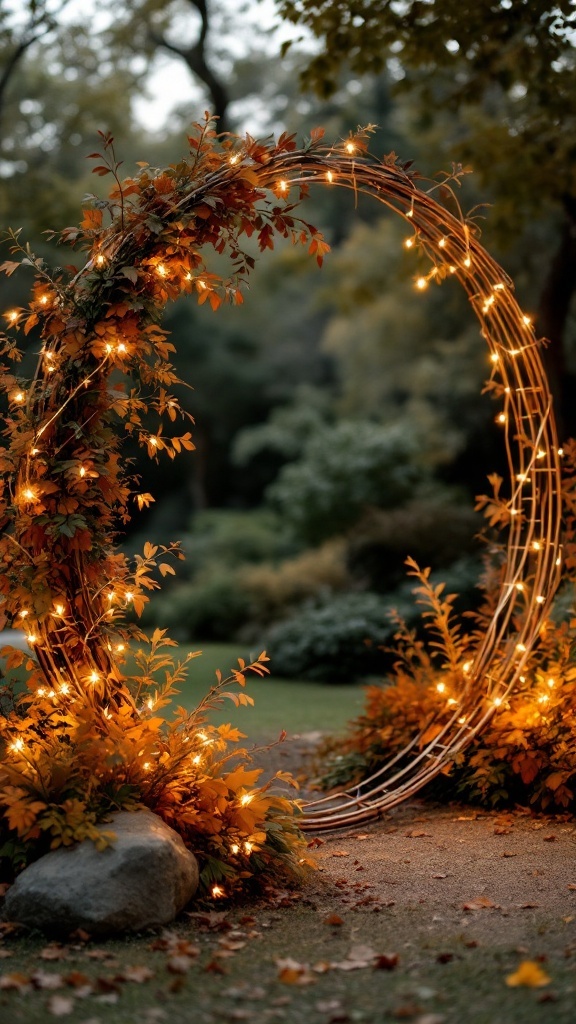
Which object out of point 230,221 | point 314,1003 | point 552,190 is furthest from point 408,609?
point 314,1003

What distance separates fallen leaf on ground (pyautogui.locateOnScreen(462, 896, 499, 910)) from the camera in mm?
3117

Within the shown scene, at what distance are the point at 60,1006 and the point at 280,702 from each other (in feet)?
18.0

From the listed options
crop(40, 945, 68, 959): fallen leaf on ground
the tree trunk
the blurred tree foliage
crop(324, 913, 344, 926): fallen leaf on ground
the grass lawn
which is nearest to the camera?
crop(40, 945, 68, 959): fallen leaf on ground

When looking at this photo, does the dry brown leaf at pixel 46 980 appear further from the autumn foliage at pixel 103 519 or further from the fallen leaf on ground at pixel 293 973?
the autumn foliage at pixel 103 519

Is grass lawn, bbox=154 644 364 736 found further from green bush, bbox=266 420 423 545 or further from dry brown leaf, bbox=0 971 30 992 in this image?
dry brown leaf, bbox=0 971 30 992

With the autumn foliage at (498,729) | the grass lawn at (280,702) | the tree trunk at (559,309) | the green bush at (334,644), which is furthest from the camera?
the green bush at (334,644)

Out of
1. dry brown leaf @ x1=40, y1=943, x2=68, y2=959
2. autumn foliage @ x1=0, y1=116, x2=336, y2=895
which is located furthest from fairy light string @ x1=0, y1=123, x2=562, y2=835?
dry brown leaf @ x1=40, y1=943, x2=68, y2=959

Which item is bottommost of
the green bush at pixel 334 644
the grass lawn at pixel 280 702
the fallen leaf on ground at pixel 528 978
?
the fallen leaf on ground at pixel 528 978

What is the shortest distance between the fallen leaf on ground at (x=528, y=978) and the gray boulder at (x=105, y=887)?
1.01m

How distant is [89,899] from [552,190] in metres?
6.52

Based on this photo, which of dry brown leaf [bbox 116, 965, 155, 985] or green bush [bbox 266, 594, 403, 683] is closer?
dry brown leaf [bbox 116, 965, 155, 985]

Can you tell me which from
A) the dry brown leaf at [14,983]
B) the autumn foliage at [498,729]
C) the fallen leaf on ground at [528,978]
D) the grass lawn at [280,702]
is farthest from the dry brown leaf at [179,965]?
the grass lawn at [280,702]

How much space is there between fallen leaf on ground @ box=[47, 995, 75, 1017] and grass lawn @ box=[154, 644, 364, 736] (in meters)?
3.42

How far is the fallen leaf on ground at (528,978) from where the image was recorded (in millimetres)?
2332
